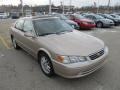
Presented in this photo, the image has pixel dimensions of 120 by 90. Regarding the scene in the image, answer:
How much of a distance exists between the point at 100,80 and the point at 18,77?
7.33ft

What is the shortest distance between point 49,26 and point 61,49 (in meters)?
1.40

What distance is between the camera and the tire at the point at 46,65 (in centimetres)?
377

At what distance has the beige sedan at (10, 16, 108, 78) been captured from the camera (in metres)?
3.30

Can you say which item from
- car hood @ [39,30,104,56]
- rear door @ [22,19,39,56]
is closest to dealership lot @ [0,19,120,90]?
rear door @ [22,19,39,56]

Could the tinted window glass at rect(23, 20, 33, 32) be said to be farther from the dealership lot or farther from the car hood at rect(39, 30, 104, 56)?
the dealership lot

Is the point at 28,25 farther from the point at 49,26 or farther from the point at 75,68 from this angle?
the point at 75,68

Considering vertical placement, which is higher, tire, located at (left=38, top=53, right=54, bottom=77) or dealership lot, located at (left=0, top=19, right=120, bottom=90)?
tire, located at (left=38, top=53, right=54, bottom=77)

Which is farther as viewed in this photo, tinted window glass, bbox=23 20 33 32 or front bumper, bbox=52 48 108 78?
tinted window glass, bbox=23 20 33 32

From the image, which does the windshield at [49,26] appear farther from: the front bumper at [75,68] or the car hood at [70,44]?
the front bumper at [75,68]

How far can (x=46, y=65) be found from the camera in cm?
397

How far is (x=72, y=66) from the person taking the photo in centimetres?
322

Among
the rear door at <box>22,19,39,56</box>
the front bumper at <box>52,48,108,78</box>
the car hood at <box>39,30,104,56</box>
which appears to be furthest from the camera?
the rear door at <box>22,19,39,56</box>

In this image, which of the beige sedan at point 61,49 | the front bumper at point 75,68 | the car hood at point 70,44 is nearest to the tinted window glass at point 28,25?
the beige sedan at point 61,49

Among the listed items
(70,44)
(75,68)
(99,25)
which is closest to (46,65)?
(70,44)
